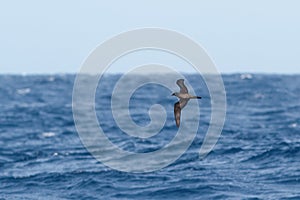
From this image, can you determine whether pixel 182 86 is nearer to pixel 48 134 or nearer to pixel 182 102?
pixel 182 102

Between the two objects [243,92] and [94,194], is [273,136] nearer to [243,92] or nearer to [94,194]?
[94,194]

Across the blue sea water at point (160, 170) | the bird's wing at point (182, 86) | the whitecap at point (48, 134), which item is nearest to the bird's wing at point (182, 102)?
the bird's wing at point (182, 86)

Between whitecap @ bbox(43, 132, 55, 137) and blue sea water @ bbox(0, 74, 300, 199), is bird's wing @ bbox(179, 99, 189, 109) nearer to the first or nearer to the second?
blue sea water @ bbox(0, 74, 300, 199)

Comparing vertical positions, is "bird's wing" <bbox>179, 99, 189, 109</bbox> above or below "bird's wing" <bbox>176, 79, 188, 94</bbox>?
below

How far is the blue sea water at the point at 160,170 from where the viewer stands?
→ 26.9m

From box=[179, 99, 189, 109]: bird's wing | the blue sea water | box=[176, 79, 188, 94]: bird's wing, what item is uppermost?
box=[176, 79, 188, 94]: bird's wing

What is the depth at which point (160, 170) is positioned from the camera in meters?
30.6

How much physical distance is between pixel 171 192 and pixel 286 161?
6.40 m

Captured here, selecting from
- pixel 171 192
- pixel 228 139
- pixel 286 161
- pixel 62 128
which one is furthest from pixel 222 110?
pixel 171 192

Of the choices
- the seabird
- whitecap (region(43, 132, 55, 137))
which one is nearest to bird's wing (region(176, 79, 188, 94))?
the seabird

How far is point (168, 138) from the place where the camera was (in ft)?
131

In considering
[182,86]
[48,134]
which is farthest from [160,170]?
[48,134]

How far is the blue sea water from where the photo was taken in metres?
26.9

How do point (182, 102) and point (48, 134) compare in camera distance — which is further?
point (48, 134)
